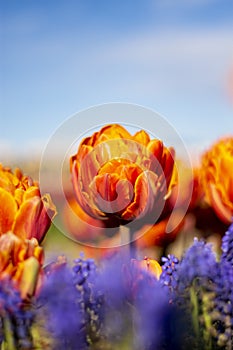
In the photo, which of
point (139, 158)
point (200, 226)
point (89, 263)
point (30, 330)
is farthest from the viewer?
point (200, 226)

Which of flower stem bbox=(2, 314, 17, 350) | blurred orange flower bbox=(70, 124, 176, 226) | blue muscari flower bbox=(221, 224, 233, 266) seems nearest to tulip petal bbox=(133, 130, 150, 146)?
blurred orange flower bbox=(70, 124, 176, 226)

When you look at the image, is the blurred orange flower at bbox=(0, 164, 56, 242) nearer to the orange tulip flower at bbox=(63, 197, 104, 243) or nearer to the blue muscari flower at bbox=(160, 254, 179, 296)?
the orange tulip flower at bbox=(63, 197, 104, 243)

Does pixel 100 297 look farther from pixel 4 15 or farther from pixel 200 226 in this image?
pixel 4 15

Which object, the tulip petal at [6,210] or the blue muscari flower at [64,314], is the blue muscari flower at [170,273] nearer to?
the blue muscari flower at [64,314]

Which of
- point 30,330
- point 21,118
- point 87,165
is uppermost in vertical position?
point 21,118

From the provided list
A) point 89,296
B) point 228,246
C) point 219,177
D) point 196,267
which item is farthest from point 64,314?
point 219,177

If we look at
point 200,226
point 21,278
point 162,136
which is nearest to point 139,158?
point 162,136
